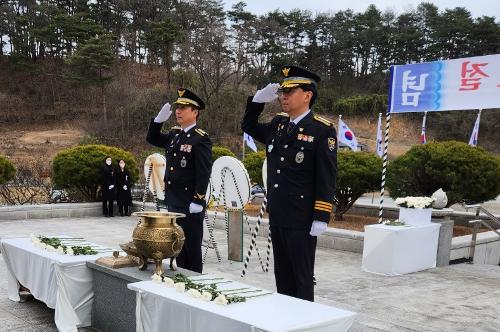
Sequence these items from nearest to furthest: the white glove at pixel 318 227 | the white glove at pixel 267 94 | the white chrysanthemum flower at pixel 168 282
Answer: the white chrysanthemum flower at pixel 168 282 → the white glove at pixel 318 227 → the white glove at pixel 267 94

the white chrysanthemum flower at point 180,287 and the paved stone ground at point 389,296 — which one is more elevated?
the white chrysanthemum flower at point 180,287

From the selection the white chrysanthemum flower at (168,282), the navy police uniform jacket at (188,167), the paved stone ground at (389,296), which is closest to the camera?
the white chrysanthemum flower at (168,282)

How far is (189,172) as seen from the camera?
5078 millimetres

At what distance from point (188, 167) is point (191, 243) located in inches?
28.9

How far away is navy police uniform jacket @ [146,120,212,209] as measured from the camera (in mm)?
4996

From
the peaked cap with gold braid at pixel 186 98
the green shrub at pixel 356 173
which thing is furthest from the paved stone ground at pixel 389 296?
the peaked cap with gold braid at pixel 186 98

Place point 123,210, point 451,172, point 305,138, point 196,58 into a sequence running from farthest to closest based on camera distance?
point 196,58 < point 123,210 < point 451,172 < point 305,138

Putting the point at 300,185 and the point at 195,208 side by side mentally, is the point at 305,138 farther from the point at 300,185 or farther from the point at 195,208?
the point at 195,208

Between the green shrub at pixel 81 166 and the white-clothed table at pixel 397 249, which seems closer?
the white-clothed table at pixel 397 249

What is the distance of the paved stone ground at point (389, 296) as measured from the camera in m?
4.62

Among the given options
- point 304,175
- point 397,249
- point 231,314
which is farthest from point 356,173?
point 231,314

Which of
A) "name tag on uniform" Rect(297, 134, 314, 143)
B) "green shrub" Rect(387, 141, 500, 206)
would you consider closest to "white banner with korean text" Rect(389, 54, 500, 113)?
"green shrub" Rect(387, 141, 500, 206)

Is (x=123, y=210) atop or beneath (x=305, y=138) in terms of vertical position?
beneath

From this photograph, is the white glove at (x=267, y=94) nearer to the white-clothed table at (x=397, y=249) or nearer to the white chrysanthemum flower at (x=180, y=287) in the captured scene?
the white chrysanthemum flower at (x=180, y=287)
